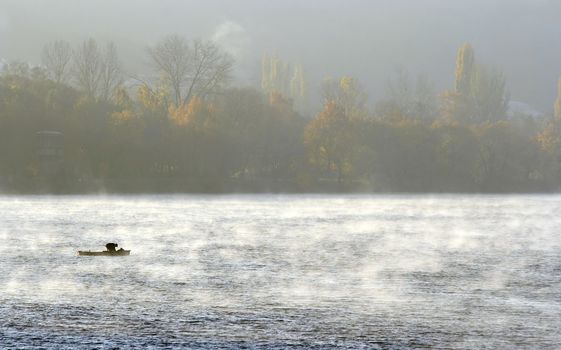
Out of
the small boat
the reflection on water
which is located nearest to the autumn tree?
the reflection on water

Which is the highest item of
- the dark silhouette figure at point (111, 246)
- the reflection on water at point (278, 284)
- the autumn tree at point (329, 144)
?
the autumn tree at point (329, 144)

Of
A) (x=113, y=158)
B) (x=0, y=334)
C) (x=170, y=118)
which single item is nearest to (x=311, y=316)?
(x=0, y=334)

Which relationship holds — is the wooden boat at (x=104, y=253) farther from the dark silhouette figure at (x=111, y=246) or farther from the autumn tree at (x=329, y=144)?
the autumn tree at (x=329, y=144)

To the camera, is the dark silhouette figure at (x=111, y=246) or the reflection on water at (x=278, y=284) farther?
the dark silhouette figure at (x=111, y=246)

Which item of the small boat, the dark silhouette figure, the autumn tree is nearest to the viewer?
the dark silhouette figure

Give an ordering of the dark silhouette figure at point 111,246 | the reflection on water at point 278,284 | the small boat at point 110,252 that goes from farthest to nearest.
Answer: the small boat at point 110,252 < the dark silhouette figure at point 111,246 < the reflection on water at point 278,284

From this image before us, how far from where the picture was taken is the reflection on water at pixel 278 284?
34.8 metres

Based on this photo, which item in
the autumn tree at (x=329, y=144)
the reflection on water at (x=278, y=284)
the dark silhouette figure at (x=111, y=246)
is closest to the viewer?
the reflection on water at (x=278, y=284)

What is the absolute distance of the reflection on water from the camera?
114ft

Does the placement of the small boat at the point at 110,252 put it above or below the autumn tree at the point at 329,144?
below

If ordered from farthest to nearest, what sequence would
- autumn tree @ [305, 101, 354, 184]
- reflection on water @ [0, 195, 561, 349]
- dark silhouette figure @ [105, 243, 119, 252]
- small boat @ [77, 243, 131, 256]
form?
autumn tree @ [305, 101, 354, 184]
small boat @ [77, 243, 131, 256]
dark silhouette figure @ [105, 243, 119, 252]
reflection on water @ [0, 195, 561, 349]

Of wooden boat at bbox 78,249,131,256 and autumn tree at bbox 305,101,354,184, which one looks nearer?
wooden boat at bbox 78,249,131,256

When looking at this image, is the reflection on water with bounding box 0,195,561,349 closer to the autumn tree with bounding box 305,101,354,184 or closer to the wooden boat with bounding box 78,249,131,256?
the wooden boat with bounding box 78,249,131,256

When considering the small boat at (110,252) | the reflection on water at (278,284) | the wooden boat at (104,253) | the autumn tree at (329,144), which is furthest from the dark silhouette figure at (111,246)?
the autumn tree at (329,144)
